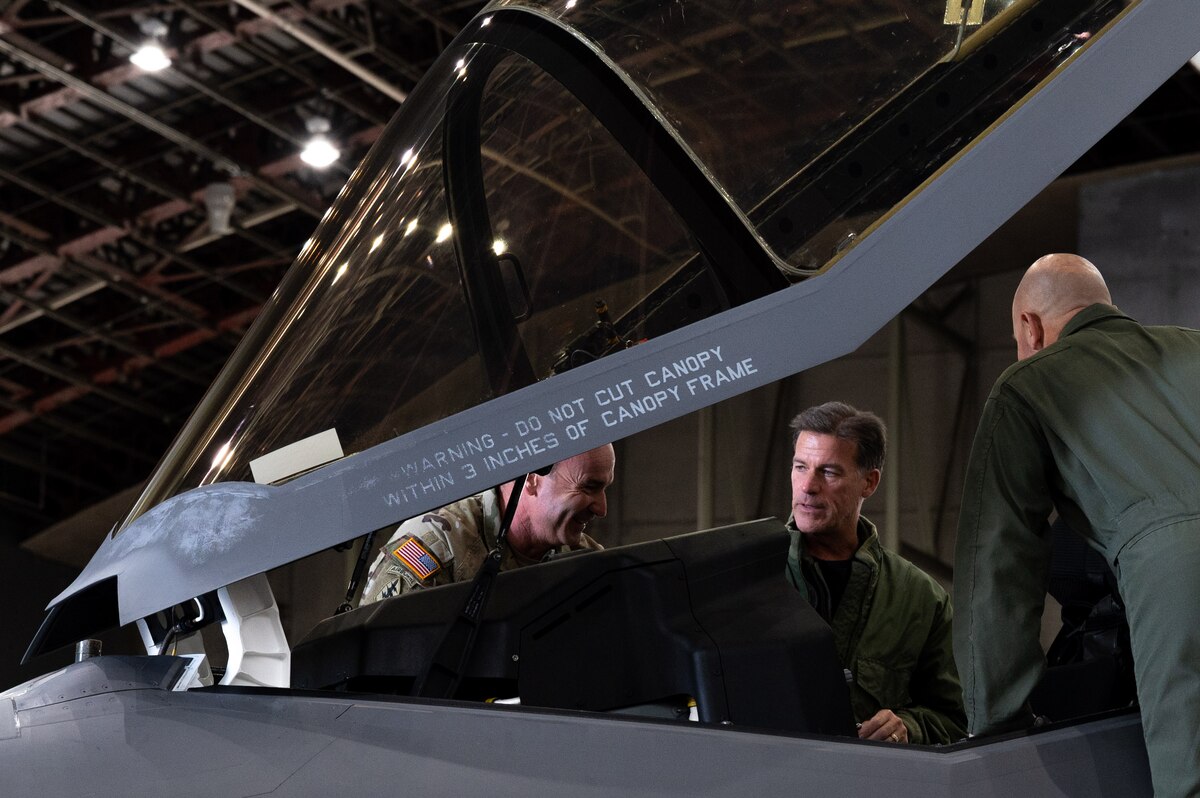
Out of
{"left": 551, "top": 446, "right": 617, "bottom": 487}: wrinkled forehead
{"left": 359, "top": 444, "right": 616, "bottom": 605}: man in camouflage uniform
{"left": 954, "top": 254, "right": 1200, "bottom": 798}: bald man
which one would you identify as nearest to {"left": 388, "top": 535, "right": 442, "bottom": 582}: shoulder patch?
{"left": 359, "top": 444, "right": 616, "bottom": 605}: man in camouflage uniform

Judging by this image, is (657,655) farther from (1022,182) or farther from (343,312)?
(1022,182)

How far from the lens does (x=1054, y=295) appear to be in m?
2.52

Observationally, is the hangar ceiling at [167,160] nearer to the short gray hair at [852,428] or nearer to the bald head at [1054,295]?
the short gray hair at [852,428]

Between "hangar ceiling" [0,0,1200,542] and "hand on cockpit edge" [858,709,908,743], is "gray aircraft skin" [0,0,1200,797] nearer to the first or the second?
"hand on cockpit edge" [858,709,908,743]

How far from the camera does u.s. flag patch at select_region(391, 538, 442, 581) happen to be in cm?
326

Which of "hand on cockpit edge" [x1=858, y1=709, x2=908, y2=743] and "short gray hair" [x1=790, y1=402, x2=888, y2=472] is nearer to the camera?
"hand on cockpit edge" [x1=858, y1=709, x2=908, y2=743]

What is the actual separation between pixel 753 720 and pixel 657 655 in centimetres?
20

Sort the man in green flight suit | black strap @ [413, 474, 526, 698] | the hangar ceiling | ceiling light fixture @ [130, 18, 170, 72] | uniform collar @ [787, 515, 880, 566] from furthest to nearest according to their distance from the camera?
1. the hangar ceiling
2. ceiling light fixture @ [130, 18, 170, 72]
3. uniform collar @ [787, 515, 880, 566]
4. the man in green flight suit
5. black strap @ [413, 474, 526, 698]

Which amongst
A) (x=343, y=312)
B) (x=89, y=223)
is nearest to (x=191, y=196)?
(x=89, y=223)

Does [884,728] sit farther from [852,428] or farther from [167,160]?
[167,160]

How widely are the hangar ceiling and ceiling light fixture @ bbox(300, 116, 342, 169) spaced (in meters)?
0.28

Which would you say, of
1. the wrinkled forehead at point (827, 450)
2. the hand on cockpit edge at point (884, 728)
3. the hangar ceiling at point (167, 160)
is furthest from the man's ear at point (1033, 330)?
the hangar ceiling at point (167, 160)

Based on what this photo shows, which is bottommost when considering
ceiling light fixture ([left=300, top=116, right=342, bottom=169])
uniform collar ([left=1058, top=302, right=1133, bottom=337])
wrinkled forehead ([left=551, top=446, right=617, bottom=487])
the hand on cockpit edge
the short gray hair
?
the hand on cockpit edge

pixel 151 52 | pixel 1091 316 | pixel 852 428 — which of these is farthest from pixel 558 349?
pixel 151 52
